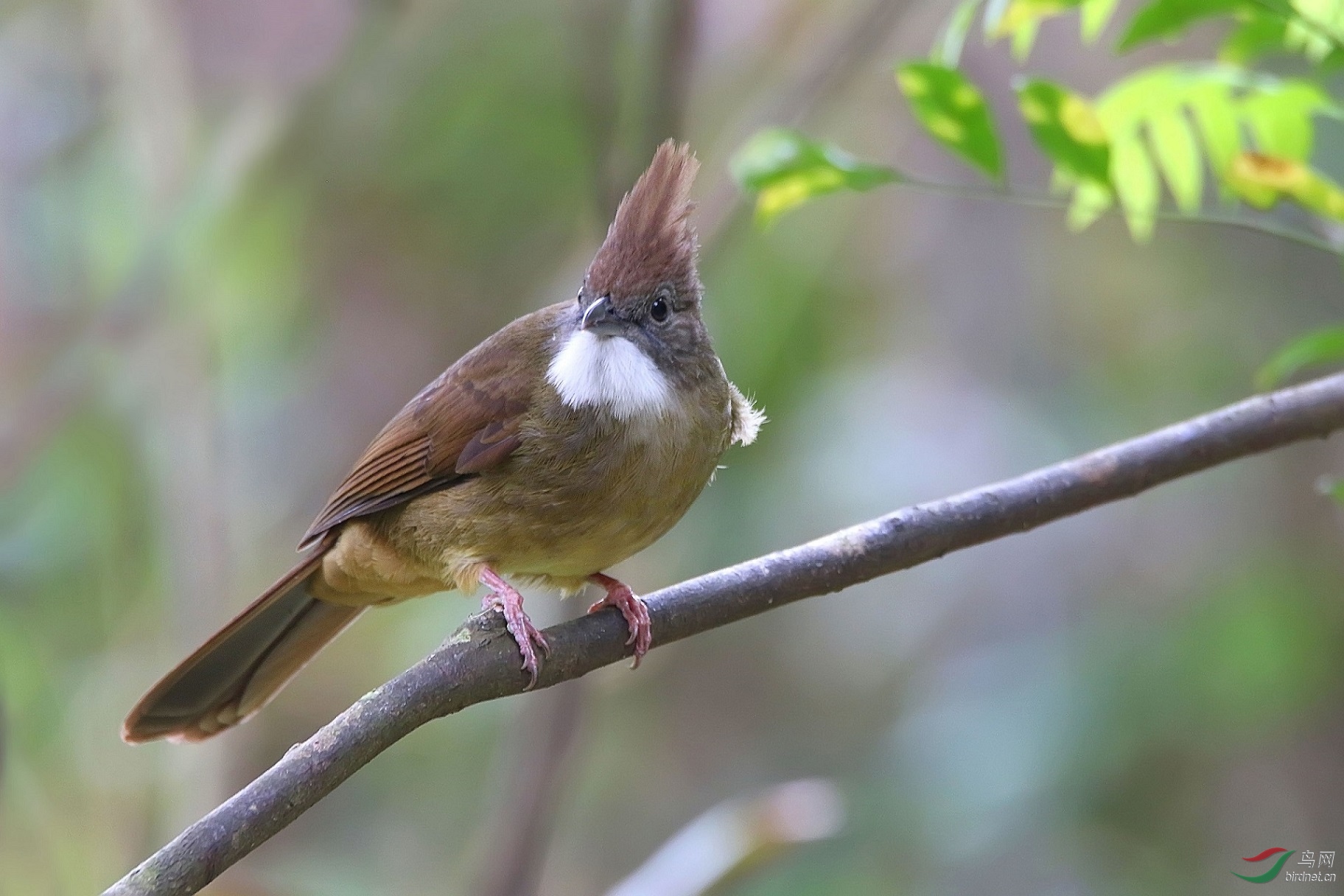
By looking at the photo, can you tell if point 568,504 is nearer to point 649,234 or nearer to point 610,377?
point 610,377

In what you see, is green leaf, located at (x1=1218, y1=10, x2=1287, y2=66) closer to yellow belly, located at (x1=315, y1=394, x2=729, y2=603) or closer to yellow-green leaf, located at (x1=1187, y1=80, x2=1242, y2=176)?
yellow-green leaf, located at (x1=1187, y1=80, x2=1242, y2=176)

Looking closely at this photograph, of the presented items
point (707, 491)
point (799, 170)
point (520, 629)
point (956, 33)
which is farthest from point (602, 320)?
point (707, 491)

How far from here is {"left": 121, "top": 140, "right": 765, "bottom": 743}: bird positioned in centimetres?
304

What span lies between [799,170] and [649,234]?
2.18 feet

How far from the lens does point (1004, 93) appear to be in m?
6.37

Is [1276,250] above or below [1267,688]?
above

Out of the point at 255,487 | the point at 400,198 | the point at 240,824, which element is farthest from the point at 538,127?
the point at 240,824

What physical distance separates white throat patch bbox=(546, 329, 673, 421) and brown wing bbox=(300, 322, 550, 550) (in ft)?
0.40

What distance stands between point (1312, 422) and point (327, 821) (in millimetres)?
4687

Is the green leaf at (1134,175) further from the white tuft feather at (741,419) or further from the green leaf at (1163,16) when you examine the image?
the white tuft feather at (741,419)

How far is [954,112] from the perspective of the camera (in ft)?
8.85

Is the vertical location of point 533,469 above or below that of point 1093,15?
below

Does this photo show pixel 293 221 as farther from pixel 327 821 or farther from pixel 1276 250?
pixel 1276 250

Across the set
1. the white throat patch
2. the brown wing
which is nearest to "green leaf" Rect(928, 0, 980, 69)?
the white throat patch
